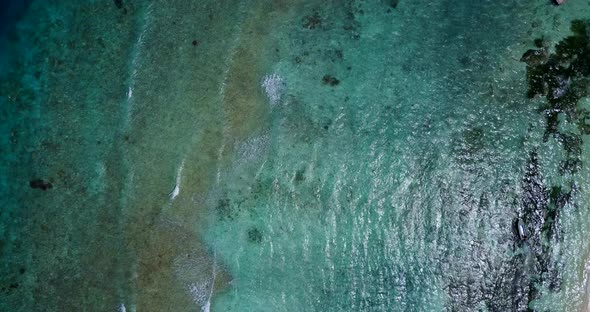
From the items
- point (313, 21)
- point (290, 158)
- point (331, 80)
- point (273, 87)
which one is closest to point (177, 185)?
point (290, 158)

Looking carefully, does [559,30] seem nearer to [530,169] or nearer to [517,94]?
[517,94]

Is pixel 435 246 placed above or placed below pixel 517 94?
below

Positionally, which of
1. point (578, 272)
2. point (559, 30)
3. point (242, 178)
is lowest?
point (578, 272)

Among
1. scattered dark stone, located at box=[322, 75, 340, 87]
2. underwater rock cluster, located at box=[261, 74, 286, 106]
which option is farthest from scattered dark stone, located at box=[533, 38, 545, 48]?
underwater rock cluster, located at box=[261, 74, 286, 106]

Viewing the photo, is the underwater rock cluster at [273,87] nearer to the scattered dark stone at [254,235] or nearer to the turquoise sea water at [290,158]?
the turquoise sea water at [290,158]

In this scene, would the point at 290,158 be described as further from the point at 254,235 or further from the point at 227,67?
the point at 227,67

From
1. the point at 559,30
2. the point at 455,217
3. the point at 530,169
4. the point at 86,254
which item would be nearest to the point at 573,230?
the point at 530,169

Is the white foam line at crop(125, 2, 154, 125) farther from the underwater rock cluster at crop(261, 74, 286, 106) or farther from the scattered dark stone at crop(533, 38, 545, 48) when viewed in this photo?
the scattered dark stone at crop(533, 38, 545, 48)
